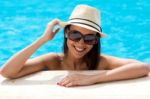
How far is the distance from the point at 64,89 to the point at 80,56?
17.6 inches

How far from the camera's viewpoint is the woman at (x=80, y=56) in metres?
3.72

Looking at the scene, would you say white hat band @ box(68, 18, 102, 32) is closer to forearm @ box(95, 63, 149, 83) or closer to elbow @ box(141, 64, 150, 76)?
forearm @ box(95, 63, 149, 83)

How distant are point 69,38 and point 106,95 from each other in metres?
0.65

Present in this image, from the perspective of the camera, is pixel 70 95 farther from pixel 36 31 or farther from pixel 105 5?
pixel 105 5

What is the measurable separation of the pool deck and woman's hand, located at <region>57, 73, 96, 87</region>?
4cm

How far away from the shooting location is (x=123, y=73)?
375 centimetres

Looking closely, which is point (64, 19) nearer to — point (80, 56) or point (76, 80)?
point (80, 56)

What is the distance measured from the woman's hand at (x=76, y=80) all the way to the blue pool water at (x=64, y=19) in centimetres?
286

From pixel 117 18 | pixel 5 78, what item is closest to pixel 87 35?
pixel 5 78

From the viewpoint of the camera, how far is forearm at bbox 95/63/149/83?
372cm

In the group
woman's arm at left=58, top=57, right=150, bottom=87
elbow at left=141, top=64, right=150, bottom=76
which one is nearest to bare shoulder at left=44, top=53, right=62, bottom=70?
woman's arm at left=58, top=57, right=150, bottom=87

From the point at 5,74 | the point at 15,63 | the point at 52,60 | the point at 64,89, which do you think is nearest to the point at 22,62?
the point at 15,63

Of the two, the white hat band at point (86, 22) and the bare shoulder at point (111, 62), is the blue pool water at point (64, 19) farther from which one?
the white hat band at point (86, 22)

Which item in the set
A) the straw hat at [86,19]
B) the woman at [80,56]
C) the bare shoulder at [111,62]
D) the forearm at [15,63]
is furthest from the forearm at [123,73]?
the forearm at [15,63]
